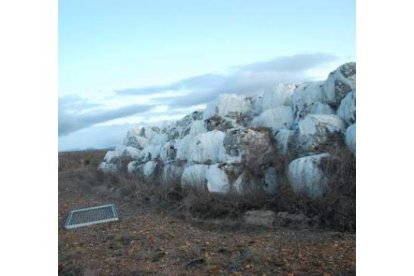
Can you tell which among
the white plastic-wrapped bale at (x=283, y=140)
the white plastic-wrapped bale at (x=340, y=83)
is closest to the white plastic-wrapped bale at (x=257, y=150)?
the white plastic-wrapped bale at (x=283, y=140)

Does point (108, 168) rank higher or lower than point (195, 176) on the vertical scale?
lower

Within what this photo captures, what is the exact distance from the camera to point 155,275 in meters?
2.55

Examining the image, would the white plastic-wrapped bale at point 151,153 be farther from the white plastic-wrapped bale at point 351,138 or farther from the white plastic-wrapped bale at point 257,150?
the white plastic-wrapped bale at point 351,138

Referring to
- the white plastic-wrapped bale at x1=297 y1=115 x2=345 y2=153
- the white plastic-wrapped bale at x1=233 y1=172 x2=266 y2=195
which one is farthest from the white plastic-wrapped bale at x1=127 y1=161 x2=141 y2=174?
the white plastic-wrapped bale at x1=297 y1=115 x2=345 y2=153

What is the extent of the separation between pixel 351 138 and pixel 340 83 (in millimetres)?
911

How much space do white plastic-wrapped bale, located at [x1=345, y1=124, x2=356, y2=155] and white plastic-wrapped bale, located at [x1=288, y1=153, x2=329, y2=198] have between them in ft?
0.75

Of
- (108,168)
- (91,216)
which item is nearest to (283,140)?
(91,216)

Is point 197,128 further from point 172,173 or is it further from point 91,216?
point 91,216

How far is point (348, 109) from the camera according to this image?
4.25 meters
